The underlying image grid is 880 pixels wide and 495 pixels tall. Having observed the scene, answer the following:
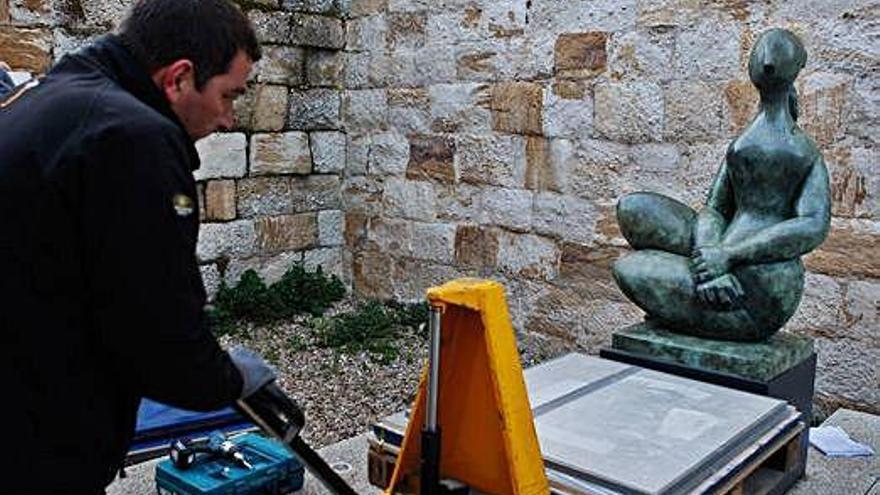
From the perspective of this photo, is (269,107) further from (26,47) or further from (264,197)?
(26,47)

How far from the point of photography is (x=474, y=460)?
1982 millimetres

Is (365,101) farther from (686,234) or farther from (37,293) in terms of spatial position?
(37,293)

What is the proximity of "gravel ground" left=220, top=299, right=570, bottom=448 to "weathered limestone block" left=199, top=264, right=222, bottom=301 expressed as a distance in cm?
33

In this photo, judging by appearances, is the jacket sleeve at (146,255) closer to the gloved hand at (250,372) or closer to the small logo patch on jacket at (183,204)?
the small logo patch on jacket at (183,204)

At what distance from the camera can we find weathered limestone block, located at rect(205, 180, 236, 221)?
209 inches

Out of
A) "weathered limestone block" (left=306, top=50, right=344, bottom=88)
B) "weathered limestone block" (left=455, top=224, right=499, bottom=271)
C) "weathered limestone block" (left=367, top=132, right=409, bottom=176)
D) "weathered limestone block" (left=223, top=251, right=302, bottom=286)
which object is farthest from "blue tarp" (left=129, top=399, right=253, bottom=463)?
"weathered limestone block" (left=306, top=50, right=344, bottom=88)

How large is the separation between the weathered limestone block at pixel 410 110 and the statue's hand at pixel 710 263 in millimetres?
2836

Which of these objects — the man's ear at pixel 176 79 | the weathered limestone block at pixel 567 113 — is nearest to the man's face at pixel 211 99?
the man's ear at pixel 176 79

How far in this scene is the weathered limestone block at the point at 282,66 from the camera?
17.9ft

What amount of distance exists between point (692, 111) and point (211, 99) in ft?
10.2

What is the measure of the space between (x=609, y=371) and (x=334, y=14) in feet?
12.3

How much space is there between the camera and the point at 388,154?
5578 millimetres

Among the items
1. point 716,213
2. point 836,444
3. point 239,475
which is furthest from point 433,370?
point 836,444

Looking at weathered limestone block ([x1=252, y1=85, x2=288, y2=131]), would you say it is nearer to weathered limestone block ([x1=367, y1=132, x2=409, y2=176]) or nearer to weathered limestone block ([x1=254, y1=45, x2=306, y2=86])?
weathered limestone block ([x1=254, y1=45, x2=306, y2=86])
